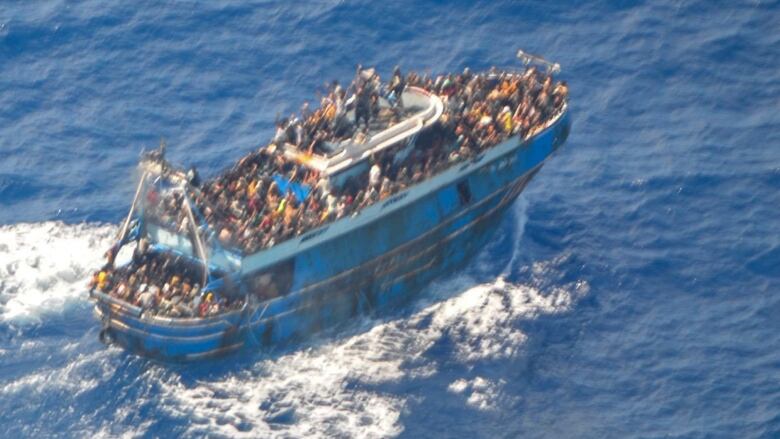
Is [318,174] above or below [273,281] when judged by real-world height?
above

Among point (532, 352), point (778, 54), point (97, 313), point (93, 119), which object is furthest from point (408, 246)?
point (778, 54)

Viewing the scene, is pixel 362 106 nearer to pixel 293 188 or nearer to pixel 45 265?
pixel 293 188

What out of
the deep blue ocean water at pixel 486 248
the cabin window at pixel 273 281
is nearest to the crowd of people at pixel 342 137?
the cabin window at pixel 273 281

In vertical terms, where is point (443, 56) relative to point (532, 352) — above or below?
above

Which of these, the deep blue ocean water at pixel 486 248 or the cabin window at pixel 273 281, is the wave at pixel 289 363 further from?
the cabin window at pixel 273 281

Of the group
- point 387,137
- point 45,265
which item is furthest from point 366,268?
point 45,265

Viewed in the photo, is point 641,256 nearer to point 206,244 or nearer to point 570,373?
point 570,373
